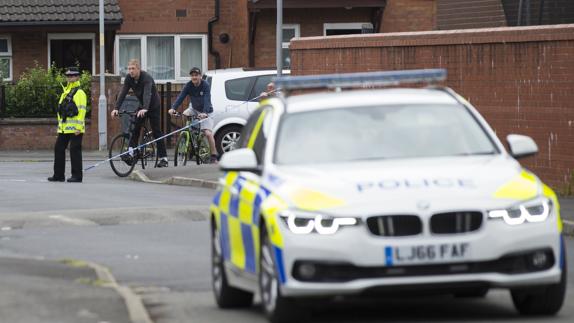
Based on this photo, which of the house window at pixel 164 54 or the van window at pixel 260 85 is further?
the house window at pixel 164 54

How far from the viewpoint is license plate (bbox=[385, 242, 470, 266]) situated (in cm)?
902

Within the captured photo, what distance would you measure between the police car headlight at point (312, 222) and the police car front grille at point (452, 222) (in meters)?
0.43

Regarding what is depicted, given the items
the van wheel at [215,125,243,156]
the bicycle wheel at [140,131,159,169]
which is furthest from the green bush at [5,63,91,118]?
the bicycle wheel at [140,131,159,169]

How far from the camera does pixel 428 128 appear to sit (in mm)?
10328

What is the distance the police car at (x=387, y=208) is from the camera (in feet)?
29.8

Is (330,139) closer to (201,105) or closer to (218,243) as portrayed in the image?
(218,243)

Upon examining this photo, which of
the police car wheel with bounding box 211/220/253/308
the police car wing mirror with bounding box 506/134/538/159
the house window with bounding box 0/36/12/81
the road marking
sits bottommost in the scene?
the road marking

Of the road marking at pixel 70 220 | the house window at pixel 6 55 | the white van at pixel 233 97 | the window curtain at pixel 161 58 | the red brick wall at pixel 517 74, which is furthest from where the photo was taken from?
the window curtain at pixel 161 58

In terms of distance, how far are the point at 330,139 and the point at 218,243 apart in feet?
4.28

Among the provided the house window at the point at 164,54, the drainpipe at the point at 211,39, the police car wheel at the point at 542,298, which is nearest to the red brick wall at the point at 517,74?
the police car wheel at the point at 542,298

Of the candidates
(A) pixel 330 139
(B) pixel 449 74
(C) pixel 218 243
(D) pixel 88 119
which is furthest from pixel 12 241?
(D) pixel 88 119

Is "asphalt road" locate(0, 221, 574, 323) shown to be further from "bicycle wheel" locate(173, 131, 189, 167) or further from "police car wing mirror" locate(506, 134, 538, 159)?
"bicycle wheel" locate(173, 131, 189, 167)

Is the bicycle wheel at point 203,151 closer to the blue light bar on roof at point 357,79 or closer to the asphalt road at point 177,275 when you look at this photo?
the asphalt road at point 177,275

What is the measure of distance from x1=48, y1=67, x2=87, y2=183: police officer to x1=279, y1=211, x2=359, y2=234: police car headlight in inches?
597
